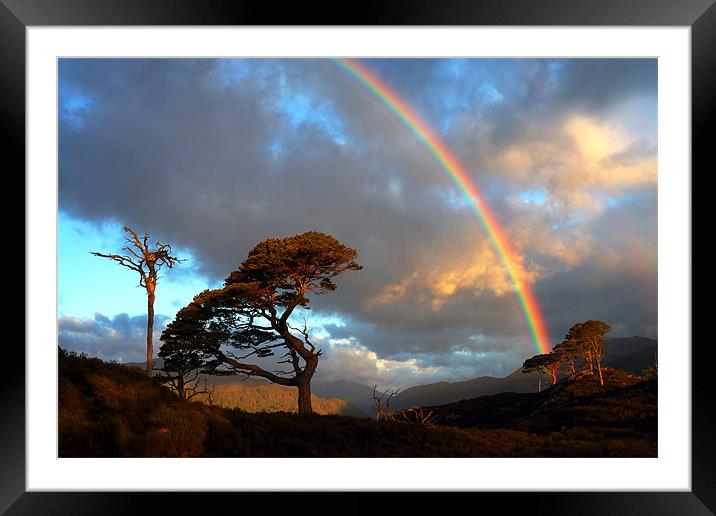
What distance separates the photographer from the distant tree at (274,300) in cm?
1223

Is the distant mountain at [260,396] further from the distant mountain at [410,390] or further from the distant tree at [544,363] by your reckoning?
the distant tree at [544,363]

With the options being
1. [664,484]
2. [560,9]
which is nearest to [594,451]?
[664,484]

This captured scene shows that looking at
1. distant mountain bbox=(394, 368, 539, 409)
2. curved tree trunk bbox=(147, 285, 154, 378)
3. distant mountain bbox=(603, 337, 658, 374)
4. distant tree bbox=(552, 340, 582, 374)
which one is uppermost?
curved tree trunk bbox=(147, 285, 154, 378)

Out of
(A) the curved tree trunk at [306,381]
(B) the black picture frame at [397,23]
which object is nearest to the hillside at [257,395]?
(A) the curved tree trunk at [306,381]

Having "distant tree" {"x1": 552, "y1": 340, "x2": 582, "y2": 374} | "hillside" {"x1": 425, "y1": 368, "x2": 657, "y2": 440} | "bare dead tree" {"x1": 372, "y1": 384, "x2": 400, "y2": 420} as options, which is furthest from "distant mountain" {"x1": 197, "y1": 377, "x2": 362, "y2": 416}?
"distant tree" {"x1": 552, "y1": 340, "x2": 582, "y2": 374}

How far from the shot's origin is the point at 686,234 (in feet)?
14.0

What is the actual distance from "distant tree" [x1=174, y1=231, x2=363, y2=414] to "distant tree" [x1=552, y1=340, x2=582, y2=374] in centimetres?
1486

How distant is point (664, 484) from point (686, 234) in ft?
6.77

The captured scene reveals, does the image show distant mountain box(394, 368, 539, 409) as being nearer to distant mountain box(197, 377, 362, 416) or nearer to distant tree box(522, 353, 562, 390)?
distant tree box(522, 353, 562, 390)

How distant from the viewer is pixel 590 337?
22.8 metres

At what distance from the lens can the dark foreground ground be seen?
22.2ft

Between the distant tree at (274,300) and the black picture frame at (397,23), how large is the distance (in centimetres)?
807

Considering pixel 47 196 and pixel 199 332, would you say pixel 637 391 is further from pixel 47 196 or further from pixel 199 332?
pixel 47 196

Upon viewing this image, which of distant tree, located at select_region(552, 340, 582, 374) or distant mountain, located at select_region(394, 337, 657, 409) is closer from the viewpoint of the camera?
distant tree, located at select_region(552, 340, 582, 374)
